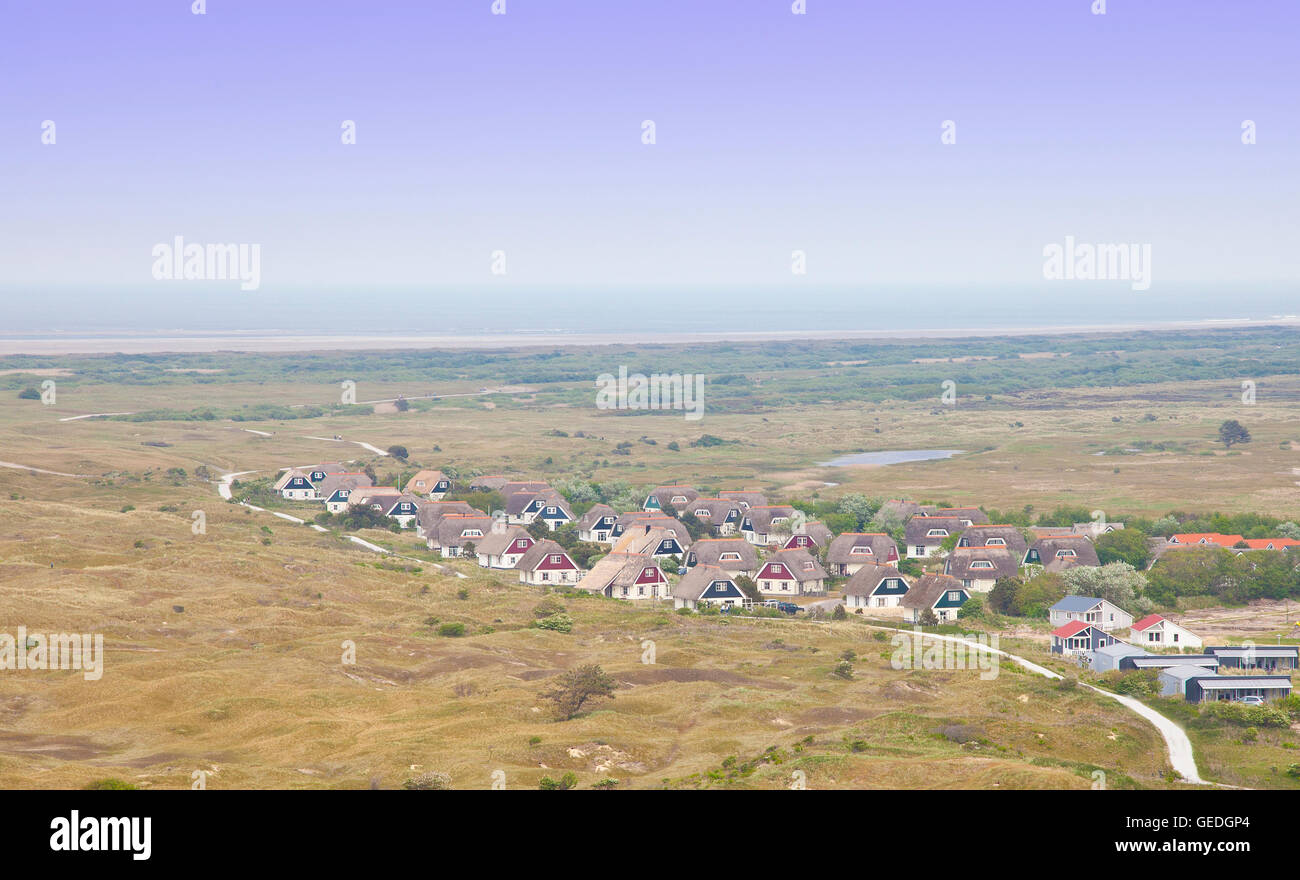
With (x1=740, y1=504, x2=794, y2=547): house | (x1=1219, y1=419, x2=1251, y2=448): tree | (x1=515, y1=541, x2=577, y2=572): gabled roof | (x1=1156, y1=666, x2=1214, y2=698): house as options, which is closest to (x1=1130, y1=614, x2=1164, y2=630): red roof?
(x1=1156, y1=666, x2=1214, y2=698): house

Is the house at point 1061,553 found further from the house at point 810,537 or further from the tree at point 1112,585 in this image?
the house at point 810,537

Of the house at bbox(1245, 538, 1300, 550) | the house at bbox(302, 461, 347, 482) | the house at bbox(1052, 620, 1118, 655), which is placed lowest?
the house at bbox(1052, 620, 1118, 655)

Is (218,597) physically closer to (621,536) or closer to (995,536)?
(621,536)

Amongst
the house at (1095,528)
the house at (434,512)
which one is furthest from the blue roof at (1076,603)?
the house at (434,512)

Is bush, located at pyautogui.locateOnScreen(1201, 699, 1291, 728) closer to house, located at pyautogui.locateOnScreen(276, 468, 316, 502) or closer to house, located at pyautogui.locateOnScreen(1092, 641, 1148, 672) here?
house, located at pyautogui.locateOnScreen(1092, 641, 1148, 672)

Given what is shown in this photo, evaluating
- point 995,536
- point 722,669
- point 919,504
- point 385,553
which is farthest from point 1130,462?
point 722,669
